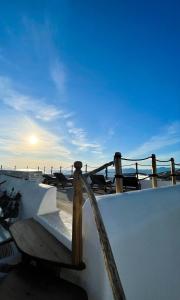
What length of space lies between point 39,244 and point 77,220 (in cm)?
70

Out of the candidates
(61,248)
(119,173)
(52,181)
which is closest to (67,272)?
(61,248)

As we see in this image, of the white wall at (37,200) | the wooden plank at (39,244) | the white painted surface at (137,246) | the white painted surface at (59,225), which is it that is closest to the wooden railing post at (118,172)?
the white painted surface at (137,246)

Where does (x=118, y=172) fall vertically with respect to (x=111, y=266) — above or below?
above

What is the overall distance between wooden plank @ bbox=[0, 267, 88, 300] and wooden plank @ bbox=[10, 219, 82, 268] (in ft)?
0.63

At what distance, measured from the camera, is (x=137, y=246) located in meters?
2.21

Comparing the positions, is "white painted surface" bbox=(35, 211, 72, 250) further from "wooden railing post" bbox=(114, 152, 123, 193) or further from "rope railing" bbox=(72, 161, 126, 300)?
"wooden railing post" bbox=(114, 152, 123, 193)

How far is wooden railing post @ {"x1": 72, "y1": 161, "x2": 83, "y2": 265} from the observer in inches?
75.1

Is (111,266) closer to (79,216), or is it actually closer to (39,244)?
(79,216)

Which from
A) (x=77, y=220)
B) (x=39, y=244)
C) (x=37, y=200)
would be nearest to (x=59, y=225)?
(x=39, y=244)

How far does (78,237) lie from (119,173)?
4.12ft

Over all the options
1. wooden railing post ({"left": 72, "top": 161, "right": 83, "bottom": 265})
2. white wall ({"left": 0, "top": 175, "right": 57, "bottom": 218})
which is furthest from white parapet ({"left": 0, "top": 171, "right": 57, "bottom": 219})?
wooden railing post ({"left": 72, "top": 161, "right": 83, "bottom": 265})

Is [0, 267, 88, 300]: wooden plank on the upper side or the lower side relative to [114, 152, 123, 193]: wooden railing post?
lower

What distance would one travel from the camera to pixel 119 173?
2.94 metres

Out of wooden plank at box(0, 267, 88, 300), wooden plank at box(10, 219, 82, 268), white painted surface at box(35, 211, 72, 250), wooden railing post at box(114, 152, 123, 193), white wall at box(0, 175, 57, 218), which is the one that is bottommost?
wooden plank at box(0, 267, 88, 300)
